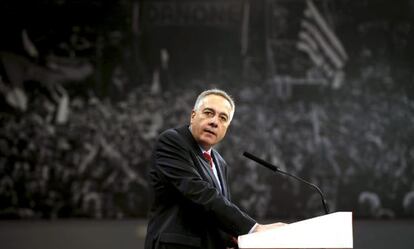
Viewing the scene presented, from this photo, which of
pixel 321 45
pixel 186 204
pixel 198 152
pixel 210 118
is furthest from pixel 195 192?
pixel 321 45

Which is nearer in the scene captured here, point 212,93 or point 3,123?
point 212,93

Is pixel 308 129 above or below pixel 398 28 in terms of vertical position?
below

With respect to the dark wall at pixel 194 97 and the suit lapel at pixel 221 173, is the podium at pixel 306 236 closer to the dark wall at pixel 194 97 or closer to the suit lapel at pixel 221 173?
the suit lapel at pixel 221 173

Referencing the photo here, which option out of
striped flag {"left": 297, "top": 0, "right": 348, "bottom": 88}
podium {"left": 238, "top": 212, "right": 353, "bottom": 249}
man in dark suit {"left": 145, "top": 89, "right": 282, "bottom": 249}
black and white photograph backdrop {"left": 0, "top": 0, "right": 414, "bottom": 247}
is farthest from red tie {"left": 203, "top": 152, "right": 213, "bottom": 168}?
striped flag {"left": 297, "top": 0, "right": 348, "bottom": 88}

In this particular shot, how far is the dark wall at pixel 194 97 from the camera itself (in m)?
4.21

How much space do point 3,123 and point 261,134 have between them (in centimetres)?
226

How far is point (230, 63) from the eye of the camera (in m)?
4.36

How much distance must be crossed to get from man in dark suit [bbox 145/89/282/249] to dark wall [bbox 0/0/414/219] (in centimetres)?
234

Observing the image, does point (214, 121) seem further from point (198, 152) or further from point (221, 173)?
point (221, 173)

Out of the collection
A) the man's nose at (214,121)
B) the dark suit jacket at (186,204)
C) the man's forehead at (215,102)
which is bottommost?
the dark suit jacket at (186,204)

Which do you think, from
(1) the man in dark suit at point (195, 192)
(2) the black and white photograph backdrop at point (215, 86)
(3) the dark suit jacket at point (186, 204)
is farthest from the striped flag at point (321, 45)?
(3) the dark suit jacket at point (186, 204)

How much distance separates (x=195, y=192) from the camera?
1721 millimetres

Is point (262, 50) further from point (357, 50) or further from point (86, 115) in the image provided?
point (86, 115)

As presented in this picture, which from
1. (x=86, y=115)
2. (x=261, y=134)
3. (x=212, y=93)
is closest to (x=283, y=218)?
(x=261, y=134)
